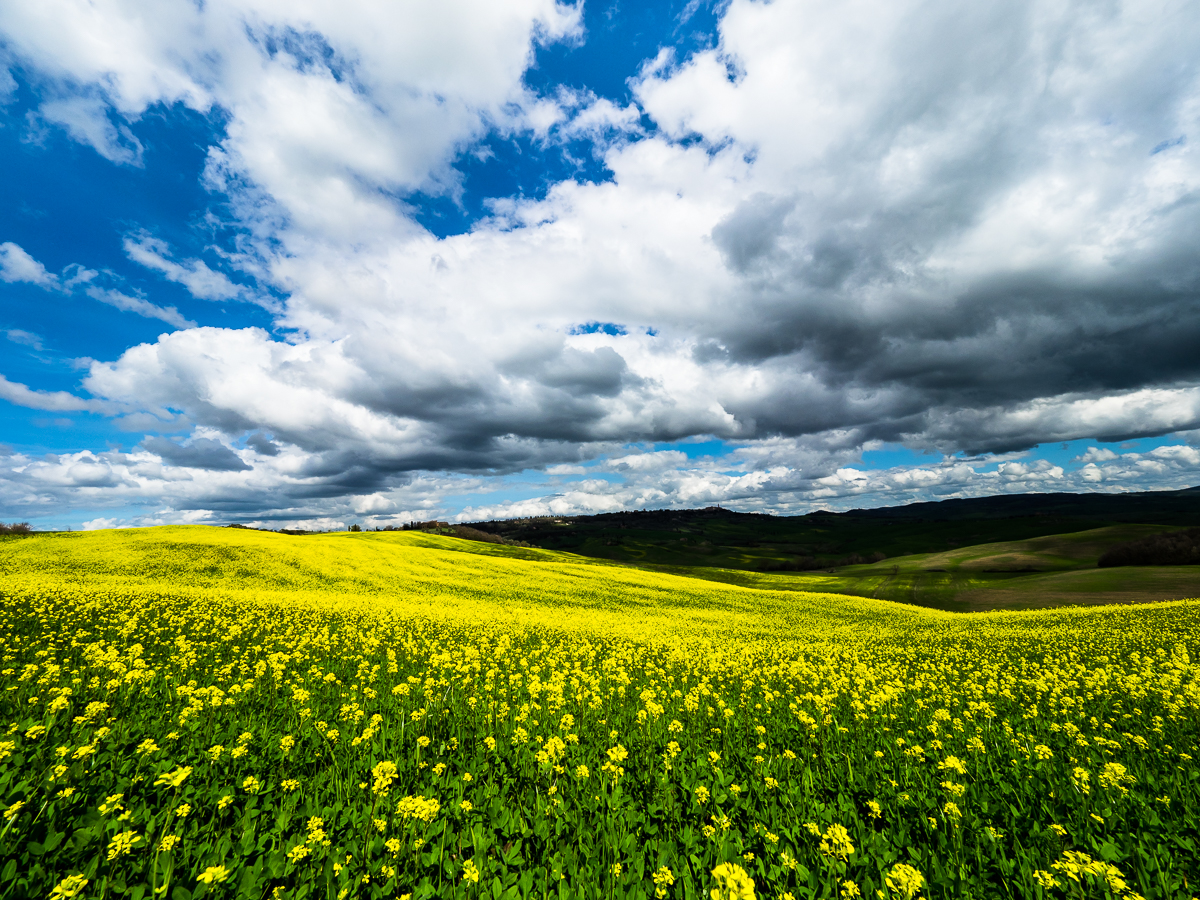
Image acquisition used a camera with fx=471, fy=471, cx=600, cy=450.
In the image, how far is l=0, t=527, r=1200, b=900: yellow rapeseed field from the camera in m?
4.55

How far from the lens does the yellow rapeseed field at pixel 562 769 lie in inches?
179

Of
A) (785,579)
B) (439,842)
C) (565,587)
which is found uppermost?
(439,842)

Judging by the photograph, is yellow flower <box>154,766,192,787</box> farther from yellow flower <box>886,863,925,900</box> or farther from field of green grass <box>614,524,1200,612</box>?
field of green grass <box>614,524,1200,612</box>

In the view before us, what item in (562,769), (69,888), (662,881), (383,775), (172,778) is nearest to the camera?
(69,888)

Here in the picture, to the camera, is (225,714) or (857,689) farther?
(857,689)

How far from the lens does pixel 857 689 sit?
431 inches

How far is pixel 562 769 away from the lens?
20.9ft

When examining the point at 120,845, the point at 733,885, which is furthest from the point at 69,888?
the point at 733,885

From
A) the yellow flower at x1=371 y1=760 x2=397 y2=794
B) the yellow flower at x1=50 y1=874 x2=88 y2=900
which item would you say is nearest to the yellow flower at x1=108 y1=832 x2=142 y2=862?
the yellow flower at x1=50 y1=874 x2=88 y2=900

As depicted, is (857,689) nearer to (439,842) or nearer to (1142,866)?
(1142,866)

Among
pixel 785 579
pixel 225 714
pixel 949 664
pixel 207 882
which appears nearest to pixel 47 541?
pixel 225 714

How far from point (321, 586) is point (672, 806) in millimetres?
32109

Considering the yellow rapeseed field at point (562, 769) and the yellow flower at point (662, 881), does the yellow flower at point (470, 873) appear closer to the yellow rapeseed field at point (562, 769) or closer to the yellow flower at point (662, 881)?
the yellow rapeseed field at point (562, 769)

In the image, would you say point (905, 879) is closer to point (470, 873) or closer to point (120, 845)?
point (470, 873)
